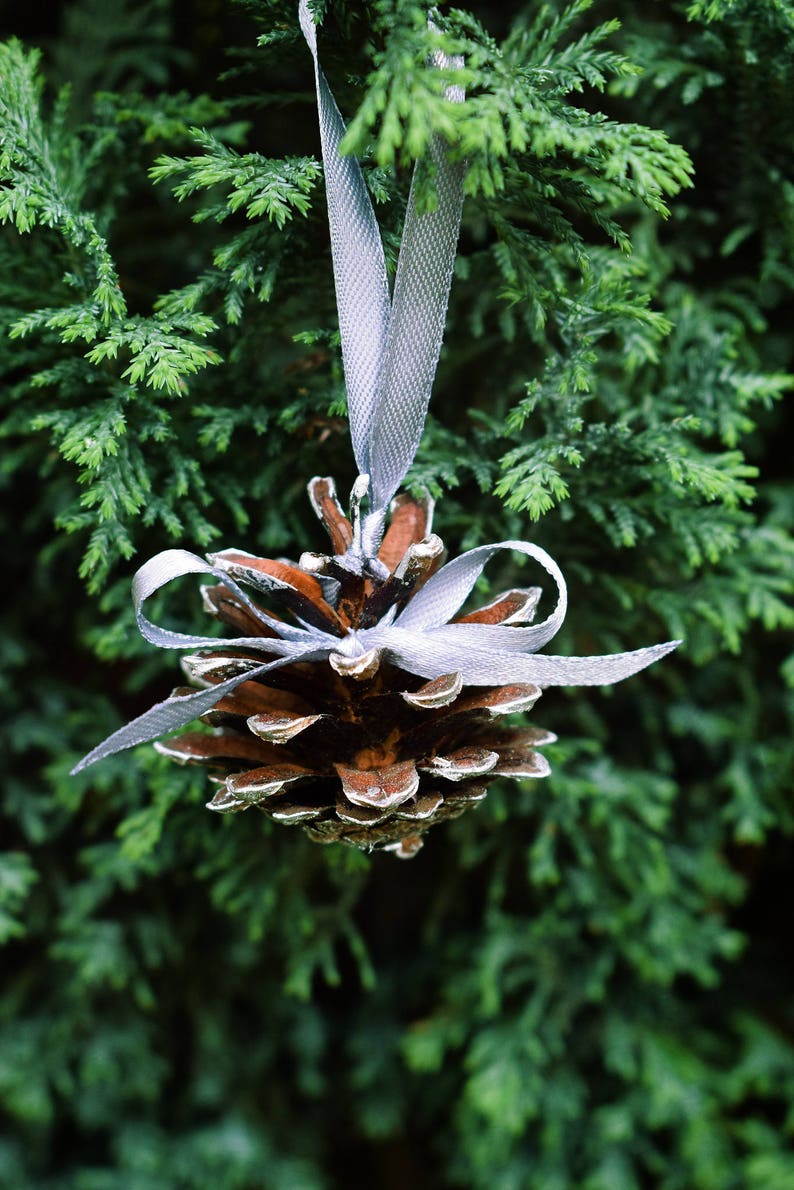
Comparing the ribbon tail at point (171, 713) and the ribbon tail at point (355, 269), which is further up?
the ribbon tail at point (355, 269)

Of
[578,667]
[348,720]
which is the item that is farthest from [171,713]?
[578,667]

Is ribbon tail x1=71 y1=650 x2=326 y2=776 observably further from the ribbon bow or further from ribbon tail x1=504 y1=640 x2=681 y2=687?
ribbon tail x1=504 y1=640 x2=681 y2=687

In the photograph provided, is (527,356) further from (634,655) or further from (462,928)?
(462,928)

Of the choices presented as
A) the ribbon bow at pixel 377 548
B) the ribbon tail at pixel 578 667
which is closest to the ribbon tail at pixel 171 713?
the ribbon bow at pixel 377 548

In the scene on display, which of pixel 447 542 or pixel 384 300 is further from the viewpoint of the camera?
pixel 447 542

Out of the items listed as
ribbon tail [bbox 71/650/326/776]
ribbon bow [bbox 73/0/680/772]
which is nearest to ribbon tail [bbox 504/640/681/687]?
ribbon bow [bbox 73/0/680/772]

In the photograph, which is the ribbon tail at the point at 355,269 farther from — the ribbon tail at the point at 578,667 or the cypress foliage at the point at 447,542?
the ribbon tail at the point at 578,667

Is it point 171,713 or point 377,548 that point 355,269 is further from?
point 171,713
